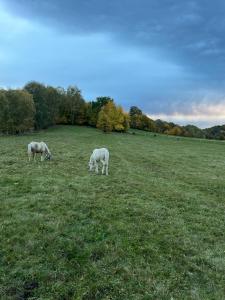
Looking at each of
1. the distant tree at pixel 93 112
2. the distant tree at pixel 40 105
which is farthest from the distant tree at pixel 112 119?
the distant tree at pixel 40 105

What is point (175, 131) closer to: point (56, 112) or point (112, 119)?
point (112, 119)

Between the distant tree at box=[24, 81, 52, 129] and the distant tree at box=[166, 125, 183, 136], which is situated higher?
the distant tree at box=[24, 81, 52, 129]

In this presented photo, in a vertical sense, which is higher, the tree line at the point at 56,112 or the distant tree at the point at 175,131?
the tree line at the point at 56,112

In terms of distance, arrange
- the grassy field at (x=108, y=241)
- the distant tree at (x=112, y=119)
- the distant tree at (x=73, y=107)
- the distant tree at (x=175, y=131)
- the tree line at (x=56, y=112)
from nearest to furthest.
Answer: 1. the grassy field at (x=108, y=241)
2. the tree line at (x=56, y=112)
3. the distant tree at (x=112, y=119)
4. the distant tree at (x=73, y=107)
5. the distant tree at (x=175, y=131)

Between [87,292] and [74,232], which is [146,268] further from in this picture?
[74,232]

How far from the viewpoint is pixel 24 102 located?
76.4 m

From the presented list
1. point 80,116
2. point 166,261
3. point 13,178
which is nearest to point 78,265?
point 166,261

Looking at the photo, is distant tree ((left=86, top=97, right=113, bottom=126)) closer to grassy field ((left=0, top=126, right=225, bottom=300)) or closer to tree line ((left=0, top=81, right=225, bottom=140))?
tree line ((left=0, top=81, right=225, bottom=140))

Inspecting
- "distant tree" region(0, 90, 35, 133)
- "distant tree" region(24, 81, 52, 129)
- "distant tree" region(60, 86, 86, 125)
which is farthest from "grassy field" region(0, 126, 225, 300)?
"distant tree" region(60, 86, 86, 125)

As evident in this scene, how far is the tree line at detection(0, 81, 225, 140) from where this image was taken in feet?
249

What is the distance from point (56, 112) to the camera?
9800 cm

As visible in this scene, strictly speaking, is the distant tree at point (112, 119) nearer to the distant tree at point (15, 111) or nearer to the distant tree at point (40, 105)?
the distant tree at point (40, 105)

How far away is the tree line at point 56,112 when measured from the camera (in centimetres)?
7575

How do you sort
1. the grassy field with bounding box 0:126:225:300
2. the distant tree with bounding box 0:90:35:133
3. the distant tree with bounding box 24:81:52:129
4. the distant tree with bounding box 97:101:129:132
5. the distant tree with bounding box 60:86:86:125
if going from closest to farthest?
the grassy field with bounding box 0:126:225:300, the distant tree with bounding box 0:90:35:133, the distant tree with bounding box 24:81:52:129, the distant tree with bounding box 97:101:129:132, the distant tree with bounding box 60:86:86:125
